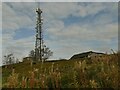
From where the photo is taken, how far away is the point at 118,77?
6648 millimetres

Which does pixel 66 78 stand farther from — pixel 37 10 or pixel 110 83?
pixel 37 10

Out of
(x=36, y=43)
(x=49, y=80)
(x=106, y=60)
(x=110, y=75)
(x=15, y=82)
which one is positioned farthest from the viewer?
(x=36, y=43)

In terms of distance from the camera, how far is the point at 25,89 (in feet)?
22.8

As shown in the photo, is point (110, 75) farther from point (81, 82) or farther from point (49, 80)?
point (49, 80)

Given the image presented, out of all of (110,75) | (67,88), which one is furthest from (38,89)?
(110,75)

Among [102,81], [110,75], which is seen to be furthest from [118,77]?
[102,81]

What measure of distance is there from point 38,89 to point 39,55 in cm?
6083

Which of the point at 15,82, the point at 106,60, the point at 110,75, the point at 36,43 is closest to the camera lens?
the point at 15,82

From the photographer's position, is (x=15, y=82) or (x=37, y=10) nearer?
(x=15, y=82)

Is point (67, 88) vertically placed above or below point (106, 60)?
below

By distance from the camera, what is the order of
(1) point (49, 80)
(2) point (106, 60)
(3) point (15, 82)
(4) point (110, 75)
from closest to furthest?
1. (3) point (15, 82)
2. (4) point (110, 75)
3. (1) point (49, 80)
4. (2) point (106, 60)

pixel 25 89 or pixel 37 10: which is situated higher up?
pixel 37 10

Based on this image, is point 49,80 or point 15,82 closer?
point 15,82

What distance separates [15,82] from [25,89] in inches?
25.6
